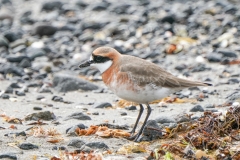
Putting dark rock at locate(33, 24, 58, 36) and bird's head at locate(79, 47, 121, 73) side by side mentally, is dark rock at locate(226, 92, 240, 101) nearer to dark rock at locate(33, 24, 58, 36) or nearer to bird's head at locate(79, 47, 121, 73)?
bird's head at locate(79, 47, 121, 73)

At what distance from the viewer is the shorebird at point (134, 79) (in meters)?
6.73

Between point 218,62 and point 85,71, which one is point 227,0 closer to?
point 218,62

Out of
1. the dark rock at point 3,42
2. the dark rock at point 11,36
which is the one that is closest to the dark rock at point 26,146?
the dark rock at point 3,42

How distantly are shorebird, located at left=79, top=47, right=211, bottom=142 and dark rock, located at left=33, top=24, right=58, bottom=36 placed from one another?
6611 millimetres

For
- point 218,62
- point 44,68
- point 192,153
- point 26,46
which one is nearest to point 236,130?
point 192,153

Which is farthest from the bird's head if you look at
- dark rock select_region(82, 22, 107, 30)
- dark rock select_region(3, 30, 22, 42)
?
dark rock select_region(82, 22, 107, 30)

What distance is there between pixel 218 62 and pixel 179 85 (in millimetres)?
4100

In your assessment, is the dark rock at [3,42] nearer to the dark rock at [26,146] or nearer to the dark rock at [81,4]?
the dark rock at [81,4]

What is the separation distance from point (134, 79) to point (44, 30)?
7266mm

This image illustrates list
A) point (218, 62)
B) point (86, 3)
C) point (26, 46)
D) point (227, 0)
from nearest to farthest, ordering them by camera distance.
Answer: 1. point (218, 62)
2. point (26, 46)
3. point (227, 0)
4. point (86, 3)

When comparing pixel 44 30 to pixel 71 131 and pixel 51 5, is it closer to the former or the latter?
pixel 51 5

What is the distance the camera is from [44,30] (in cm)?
1366

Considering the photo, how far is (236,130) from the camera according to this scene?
6.25 metres

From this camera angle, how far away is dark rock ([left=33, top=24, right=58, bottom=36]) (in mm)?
13617
